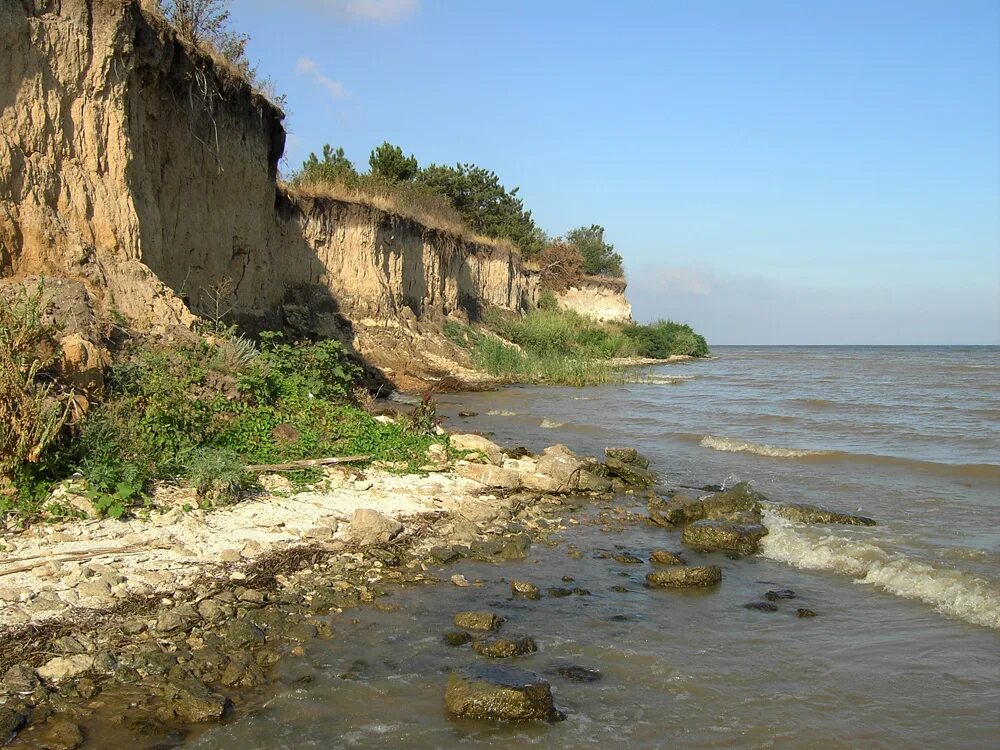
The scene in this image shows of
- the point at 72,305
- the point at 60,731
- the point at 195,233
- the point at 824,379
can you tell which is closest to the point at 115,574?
the point at 60,731

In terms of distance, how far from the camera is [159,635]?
16.8 ft

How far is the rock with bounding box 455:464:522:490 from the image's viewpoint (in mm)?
10008

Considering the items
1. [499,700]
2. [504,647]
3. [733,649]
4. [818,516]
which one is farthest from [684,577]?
[818,516]

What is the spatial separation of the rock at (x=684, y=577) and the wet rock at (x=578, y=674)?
199 centimetres

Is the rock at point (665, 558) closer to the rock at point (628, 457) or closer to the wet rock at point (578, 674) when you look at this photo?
the wet rock at point (578, 674)

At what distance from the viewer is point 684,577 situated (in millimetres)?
7133

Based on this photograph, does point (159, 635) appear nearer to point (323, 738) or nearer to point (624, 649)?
point (323, 738)

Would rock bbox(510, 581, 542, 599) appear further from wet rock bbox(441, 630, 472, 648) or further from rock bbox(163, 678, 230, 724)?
rock bbox(163, 678, 230, 724)

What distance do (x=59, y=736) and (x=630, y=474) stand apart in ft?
27.7

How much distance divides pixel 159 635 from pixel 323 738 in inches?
59.2

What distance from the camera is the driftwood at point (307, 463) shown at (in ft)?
27.6

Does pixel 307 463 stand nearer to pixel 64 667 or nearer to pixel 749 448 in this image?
pixel 64 667

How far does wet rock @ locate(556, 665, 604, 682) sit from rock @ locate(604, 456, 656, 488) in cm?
624

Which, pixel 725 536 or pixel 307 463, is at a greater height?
pixel 307 463
